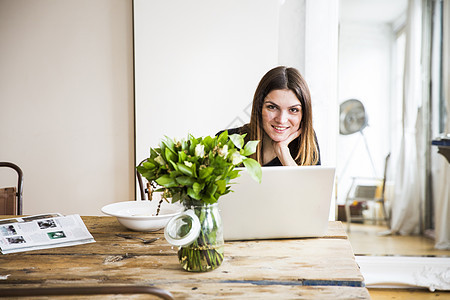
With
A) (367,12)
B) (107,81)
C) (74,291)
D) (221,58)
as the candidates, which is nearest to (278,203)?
(74,291)

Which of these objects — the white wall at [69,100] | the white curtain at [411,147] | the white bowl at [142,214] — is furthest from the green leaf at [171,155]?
the white curtain at [411,147]

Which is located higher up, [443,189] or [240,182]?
[240,182]

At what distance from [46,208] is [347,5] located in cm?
272

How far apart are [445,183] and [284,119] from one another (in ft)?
5.75

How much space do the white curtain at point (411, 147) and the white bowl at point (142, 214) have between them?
2263mm

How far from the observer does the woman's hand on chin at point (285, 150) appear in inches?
→ 81.3

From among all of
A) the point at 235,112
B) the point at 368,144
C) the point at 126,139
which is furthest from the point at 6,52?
the point at 368,144

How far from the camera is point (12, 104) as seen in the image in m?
3.16

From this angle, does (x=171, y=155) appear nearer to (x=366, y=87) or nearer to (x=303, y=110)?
(x=303, y=110)

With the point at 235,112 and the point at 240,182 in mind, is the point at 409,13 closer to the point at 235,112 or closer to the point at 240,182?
the point at 235,112

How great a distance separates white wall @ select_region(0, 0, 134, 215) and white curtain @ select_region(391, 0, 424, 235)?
6.72 ft

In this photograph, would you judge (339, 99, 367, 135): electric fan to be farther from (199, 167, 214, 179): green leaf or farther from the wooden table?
(199, 167, 214, 179): green leaf

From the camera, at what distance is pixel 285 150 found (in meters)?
2.08

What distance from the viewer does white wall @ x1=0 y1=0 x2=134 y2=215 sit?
3098mm
